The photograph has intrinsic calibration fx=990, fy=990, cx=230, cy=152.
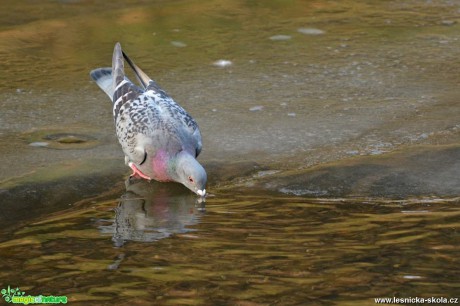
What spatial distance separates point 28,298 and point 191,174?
1754mm

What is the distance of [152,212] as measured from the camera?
5172 mm

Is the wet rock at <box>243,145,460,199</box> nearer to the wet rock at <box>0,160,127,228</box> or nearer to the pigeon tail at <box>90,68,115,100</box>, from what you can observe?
the wet rock at <box>0,160,127,228</box>

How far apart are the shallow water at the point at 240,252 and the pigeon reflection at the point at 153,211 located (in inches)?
0.4

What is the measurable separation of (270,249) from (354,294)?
587 mm

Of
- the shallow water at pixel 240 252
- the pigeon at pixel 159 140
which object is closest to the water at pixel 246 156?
the shallow water at pixel 240 252

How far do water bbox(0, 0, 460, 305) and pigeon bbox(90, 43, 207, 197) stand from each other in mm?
119

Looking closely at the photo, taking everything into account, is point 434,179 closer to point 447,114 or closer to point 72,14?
point 447,114

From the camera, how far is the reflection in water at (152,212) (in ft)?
15.3

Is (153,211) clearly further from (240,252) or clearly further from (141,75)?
(141,75)

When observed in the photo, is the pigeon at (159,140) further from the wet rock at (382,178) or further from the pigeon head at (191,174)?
the wet rock at (382,178)

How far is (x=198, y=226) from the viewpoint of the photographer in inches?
187

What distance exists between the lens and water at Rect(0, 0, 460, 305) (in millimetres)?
4031

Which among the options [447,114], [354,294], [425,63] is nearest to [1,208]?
[354,294]

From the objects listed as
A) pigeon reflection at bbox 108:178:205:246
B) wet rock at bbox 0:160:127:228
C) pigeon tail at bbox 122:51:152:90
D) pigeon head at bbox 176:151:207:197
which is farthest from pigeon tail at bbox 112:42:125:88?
pigeon head at bbox 176:151:207:197
